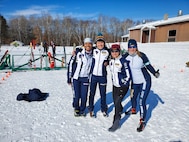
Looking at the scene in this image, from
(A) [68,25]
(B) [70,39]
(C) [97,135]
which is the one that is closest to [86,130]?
(C) [97,135]

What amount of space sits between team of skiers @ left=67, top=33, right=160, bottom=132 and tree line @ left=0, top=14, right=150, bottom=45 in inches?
1854

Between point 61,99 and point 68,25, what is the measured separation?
169 ft

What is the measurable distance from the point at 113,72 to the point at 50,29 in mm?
54857

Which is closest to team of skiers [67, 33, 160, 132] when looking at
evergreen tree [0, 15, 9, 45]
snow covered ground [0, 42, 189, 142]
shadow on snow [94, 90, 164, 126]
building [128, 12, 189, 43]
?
snow covered ground [0, 42, 189, 142]

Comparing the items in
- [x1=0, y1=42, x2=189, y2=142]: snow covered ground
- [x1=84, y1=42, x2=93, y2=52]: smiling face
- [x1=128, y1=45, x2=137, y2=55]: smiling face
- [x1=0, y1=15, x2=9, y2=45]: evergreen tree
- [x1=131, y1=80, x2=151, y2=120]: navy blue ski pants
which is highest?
[x1=0, y1=15, x2=9, y2=45]: evergreen tree

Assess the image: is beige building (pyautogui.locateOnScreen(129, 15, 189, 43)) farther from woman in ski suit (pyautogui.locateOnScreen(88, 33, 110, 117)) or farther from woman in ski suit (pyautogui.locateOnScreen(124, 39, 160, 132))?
woman in ski suit (pyautogui.locateOnScreen(88, 33, 110, 117))

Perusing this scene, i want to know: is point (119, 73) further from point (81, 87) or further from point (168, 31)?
point (168, 31)

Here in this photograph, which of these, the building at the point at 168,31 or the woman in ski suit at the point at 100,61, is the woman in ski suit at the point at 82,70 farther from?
the building at the point at 168,31

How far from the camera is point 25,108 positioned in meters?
4.42

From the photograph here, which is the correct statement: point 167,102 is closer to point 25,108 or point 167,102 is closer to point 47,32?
point 25,108

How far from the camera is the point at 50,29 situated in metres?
54.1

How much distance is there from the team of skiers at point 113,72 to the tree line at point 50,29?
47.1 m

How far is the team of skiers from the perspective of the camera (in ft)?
10.6

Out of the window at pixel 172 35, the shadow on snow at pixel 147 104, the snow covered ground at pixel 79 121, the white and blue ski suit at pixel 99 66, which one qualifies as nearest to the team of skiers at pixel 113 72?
the white and blue ski suit at pixel 99 66
